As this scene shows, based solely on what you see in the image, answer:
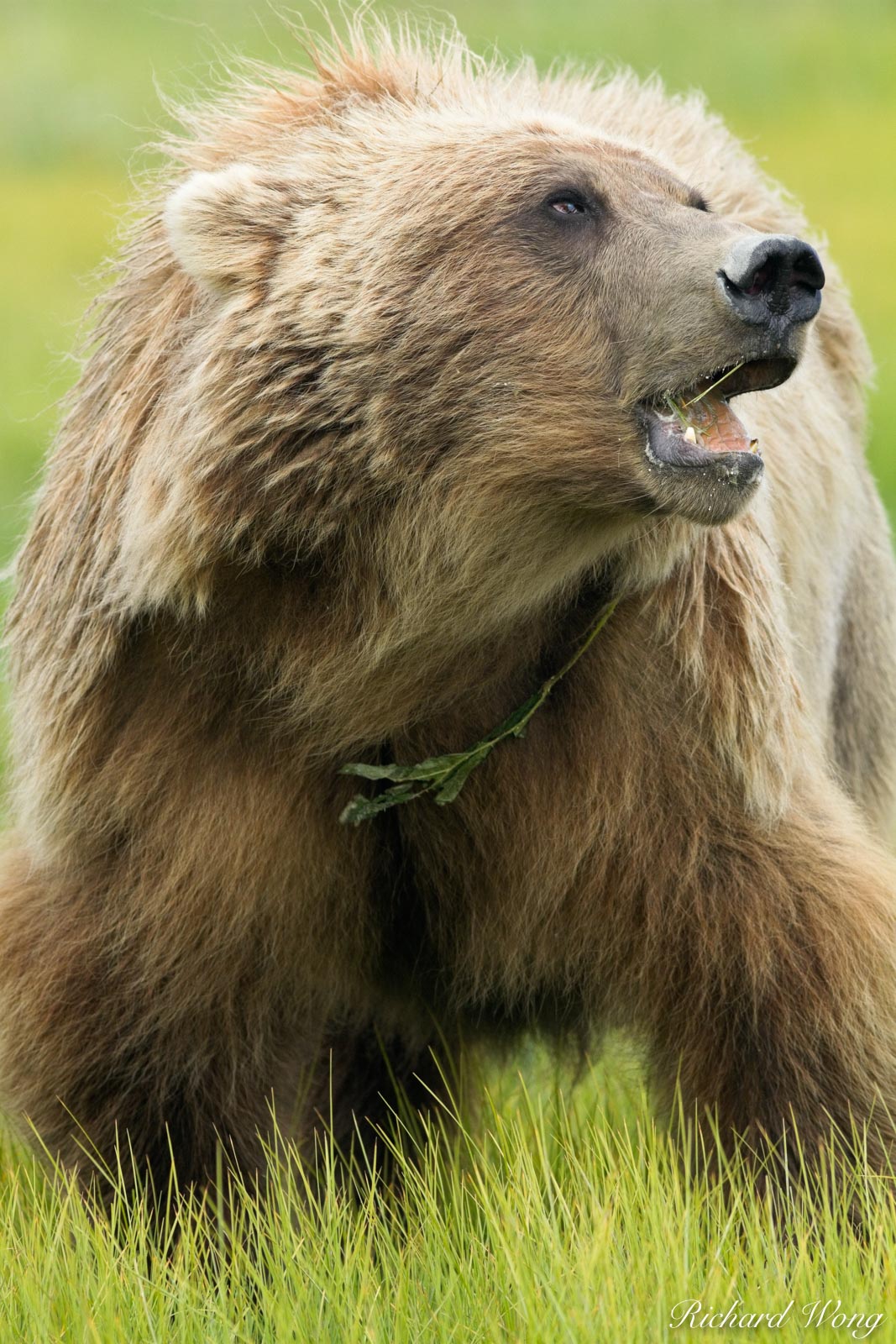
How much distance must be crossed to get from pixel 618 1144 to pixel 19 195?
2006cm

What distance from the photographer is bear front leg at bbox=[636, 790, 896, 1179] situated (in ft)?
15.4

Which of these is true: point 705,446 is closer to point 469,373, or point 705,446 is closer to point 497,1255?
point 469,373

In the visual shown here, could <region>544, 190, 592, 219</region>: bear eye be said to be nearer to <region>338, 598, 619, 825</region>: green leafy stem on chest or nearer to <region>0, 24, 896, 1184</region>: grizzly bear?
<region>0, 24, 896, 1184</region>: grizzly bear

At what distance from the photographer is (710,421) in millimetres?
4402

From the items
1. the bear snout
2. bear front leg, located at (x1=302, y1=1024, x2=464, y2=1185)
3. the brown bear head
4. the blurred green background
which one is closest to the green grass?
bear front leg, located at (x1=302, y1=1024, x2=464, y2=1185)

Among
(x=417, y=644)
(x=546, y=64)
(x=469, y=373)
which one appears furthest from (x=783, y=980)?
(x=546, y=64)

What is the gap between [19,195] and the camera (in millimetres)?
22969

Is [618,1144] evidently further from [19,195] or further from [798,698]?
[19,195]

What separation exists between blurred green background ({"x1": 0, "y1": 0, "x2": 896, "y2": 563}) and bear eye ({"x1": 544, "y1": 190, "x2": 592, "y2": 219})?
1364cm

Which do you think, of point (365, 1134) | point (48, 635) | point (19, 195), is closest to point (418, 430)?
point (48, 635)

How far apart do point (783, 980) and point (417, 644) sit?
1182mm

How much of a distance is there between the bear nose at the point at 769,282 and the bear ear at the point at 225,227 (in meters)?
1.04
